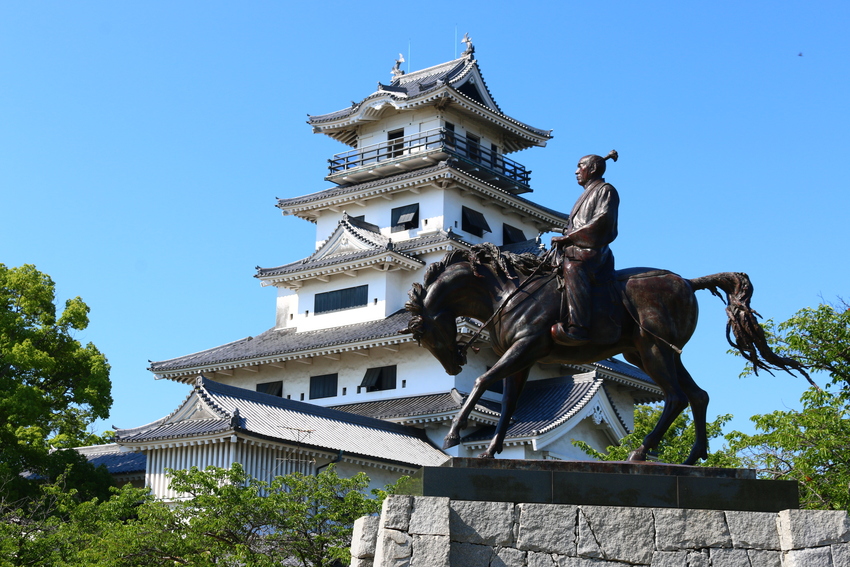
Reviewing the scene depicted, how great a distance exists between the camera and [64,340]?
27.3 metres

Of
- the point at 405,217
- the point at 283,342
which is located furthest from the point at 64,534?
the point at 405,217

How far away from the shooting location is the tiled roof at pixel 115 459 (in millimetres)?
28688

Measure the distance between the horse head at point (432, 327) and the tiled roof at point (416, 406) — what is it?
740 inches

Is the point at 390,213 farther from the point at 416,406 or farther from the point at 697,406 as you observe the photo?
the point at 697,406

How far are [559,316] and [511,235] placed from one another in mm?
29065

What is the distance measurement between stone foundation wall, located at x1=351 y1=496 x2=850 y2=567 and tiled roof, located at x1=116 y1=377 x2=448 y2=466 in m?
16.3

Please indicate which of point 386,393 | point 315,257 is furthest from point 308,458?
point 315,257

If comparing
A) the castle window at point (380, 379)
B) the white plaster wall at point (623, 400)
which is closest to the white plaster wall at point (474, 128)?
the castle window at point (380, 379)

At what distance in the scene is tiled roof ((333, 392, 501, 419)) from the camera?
2964 centimetres

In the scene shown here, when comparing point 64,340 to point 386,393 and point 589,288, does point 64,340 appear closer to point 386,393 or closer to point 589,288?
point 386,393

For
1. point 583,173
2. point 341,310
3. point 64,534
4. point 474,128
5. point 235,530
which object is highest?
point 474,128

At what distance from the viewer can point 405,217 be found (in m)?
36.7

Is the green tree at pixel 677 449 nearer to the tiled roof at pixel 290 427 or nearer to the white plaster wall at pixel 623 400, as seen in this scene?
the tiled roof at pixel 290 427

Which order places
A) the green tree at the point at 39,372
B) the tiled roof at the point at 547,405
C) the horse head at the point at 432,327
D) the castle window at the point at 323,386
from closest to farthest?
the horse head at the point at 432,327 → the green tree at the point at 39,372 → the tiled roof at the point at 547,405 → the castle window at the point at 323,386
